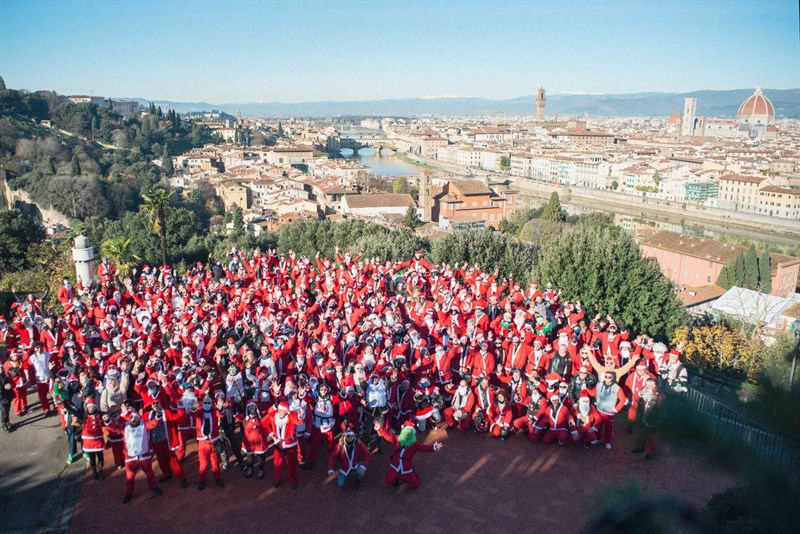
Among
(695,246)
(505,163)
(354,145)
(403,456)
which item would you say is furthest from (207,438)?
(354,145)

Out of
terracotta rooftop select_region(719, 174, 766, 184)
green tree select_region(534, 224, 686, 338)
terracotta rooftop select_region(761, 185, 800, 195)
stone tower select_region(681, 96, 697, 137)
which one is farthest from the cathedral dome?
green tree select_region(534, 224, 686, 338)

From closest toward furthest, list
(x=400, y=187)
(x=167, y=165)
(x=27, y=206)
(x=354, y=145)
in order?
(x=27, y=206) < (x=400, y=187) < (x=167, y=165) < (x=354, y=145)

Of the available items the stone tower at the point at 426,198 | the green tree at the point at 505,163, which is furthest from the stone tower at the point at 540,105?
the stone tower at the point at 426,198

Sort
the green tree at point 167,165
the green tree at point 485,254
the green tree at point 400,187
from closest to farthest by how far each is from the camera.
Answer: the green tree at point 485,254, the green tree at point 400,187, the green tree at point 167,165

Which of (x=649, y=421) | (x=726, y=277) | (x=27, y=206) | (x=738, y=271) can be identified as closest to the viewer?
(x=649, y=421)

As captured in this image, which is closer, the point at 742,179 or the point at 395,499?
the point at 395,499

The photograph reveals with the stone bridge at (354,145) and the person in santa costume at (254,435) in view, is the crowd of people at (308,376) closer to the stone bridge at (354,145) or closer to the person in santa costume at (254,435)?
the person in santa costume at (254,435)

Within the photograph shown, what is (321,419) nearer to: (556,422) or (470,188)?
(556,422)

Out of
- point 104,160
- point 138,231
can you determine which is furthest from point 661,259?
point 104,160
